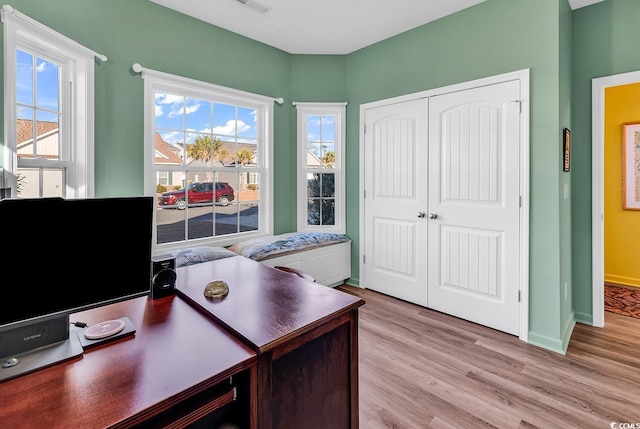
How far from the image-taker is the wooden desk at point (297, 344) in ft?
3.37

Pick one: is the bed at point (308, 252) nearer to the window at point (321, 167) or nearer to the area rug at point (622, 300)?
the window at point (321, 167)

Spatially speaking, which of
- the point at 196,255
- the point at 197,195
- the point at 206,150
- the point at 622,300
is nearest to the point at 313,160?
the point at 206,150

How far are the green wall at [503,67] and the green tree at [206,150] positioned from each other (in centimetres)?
50

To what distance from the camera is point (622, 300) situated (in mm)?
3359

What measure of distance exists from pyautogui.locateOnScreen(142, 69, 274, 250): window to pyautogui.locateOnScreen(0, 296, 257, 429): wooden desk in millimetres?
1971

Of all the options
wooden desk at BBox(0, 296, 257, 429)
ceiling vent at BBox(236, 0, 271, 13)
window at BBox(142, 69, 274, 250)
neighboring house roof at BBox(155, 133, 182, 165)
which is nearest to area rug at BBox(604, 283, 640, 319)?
window at BBox(142, 69, 274, 250)

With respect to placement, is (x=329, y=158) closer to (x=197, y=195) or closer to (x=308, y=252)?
(x=308, y=252)

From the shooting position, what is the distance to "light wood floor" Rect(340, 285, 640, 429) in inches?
68.1

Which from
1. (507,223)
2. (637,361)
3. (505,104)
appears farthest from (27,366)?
(637,361)

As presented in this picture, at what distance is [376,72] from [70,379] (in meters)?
3.58

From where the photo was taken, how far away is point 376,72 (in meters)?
3.51

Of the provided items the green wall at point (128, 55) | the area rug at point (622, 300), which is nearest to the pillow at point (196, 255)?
the green wall at point (128, 55)

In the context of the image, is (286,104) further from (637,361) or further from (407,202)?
(637,361)

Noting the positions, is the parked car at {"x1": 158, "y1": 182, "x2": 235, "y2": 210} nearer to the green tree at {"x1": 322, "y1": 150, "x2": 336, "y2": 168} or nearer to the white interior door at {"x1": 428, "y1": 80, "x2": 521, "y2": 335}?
the green tree at {"x1": 322, "y1": 150, "x2": 336, "y2": 168}
